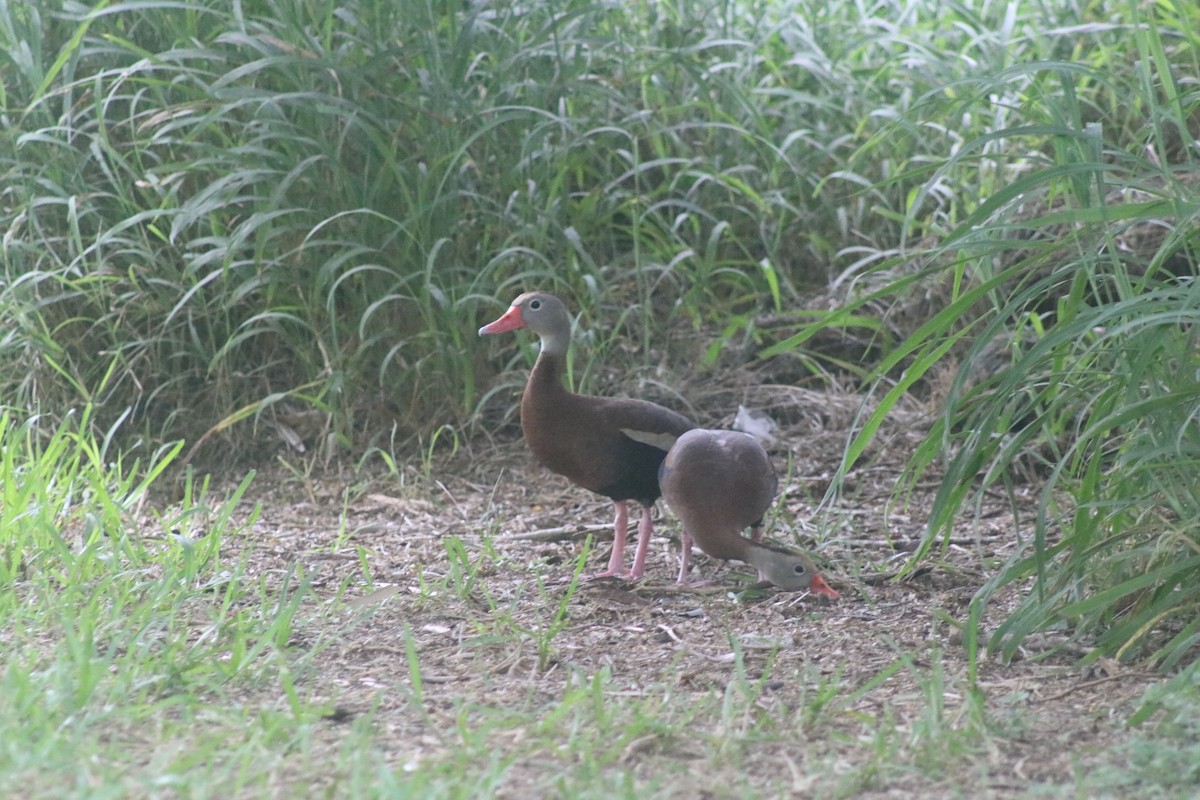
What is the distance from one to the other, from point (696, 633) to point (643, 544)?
1.77 ft

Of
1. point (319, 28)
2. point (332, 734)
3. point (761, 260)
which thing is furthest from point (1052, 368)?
point (319, 28)

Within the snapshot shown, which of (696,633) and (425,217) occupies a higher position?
(425,217)

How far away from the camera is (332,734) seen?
89.4 inches

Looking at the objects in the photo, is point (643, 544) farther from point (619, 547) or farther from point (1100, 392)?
point (1100, 392)

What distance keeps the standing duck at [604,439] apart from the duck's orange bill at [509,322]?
12 cm

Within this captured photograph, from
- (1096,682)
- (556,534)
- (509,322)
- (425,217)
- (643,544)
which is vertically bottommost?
(556,534)

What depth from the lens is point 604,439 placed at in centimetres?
346

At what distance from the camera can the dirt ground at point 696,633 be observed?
218cm

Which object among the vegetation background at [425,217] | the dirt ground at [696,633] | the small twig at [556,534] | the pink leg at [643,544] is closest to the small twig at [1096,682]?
the dirt ground at [696,633]

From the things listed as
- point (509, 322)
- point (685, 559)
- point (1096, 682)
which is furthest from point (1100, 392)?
point (509, 322)

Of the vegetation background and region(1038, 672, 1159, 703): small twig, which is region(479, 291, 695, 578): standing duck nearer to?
the vegetation background

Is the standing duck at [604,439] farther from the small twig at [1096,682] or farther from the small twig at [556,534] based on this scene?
the small twig at [1096,682]

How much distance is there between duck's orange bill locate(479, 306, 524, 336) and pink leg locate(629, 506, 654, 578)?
595mm

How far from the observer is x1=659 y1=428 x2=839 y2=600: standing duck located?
10.3ft
